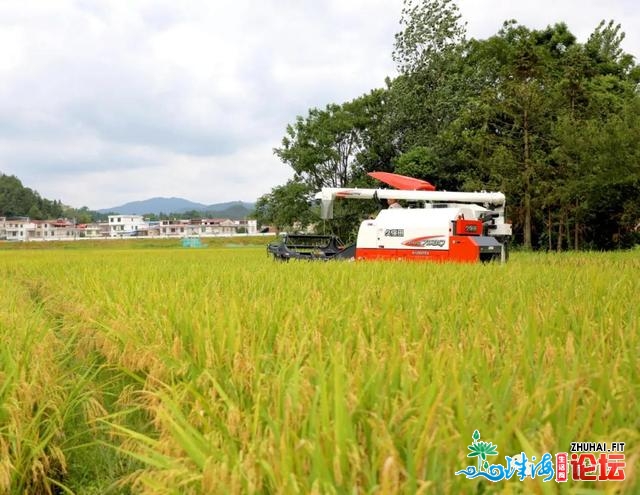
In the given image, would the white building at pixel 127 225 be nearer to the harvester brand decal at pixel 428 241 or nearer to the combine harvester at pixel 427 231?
the combine harvester at pixel 427 231

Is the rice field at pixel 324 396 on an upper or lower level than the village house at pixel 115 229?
lower

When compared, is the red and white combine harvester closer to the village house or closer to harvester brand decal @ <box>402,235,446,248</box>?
harvester brand decal @ <box>402,235,446,248</box>

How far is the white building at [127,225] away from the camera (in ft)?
383

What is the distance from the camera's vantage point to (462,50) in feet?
92.1

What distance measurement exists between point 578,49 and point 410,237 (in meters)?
19.2

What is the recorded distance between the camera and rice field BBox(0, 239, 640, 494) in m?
1.26

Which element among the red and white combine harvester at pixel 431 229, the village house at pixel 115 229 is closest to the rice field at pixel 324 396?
the red and white combine harvester at pixel 431 229

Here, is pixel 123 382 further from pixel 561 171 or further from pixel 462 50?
pixel 462 50

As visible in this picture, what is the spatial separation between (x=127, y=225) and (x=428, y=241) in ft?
411

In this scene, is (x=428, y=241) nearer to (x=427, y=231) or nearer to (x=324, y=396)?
(x=427, y=231)

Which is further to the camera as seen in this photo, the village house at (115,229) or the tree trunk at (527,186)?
the village house at (115,229)

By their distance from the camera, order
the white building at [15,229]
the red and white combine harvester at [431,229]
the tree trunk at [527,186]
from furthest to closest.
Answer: the white building at [15,229]
the tree trunk at [527,186]
the red and white combine harvester at [431,229]

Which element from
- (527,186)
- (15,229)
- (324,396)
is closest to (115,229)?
(15,229)

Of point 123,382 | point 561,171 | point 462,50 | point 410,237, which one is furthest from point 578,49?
point 123,382
